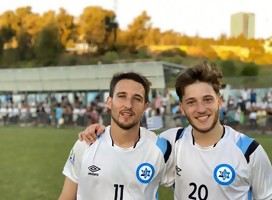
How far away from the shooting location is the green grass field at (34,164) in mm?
7398

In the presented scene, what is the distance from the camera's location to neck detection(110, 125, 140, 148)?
2.82m

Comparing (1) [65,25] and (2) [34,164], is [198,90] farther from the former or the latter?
(1) [65,25]

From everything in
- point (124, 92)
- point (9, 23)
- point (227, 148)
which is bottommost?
point (227, 148)

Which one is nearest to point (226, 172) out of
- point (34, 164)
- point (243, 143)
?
point (243, 143)

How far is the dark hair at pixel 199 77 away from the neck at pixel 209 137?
0.26 meters

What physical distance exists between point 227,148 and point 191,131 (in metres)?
0.31

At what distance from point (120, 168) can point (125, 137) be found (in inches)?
8.6

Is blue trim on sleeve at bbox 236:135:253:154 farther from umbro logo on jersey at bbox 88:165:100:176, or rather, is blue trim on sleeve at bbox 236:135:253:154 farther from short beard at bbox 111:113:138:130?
umbro logo on jersey at bbox 88:165:100:176

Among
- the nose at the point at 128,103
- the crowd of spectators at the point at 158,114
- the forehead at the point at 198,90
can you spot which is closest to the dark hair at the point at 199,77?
the forehead at the point at 198,90

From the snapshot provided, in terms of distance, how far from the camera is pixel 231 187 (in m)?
2.67

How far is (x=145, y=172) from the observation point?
2748 mm

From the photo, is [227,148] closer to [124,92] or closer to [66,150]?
[124,92]

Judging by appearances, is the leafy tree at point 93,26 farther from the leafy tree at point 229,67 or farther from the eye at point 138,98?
the eye at point 138,98

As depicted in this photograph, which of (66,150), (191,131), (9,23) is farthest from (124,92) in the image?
(9,23)
